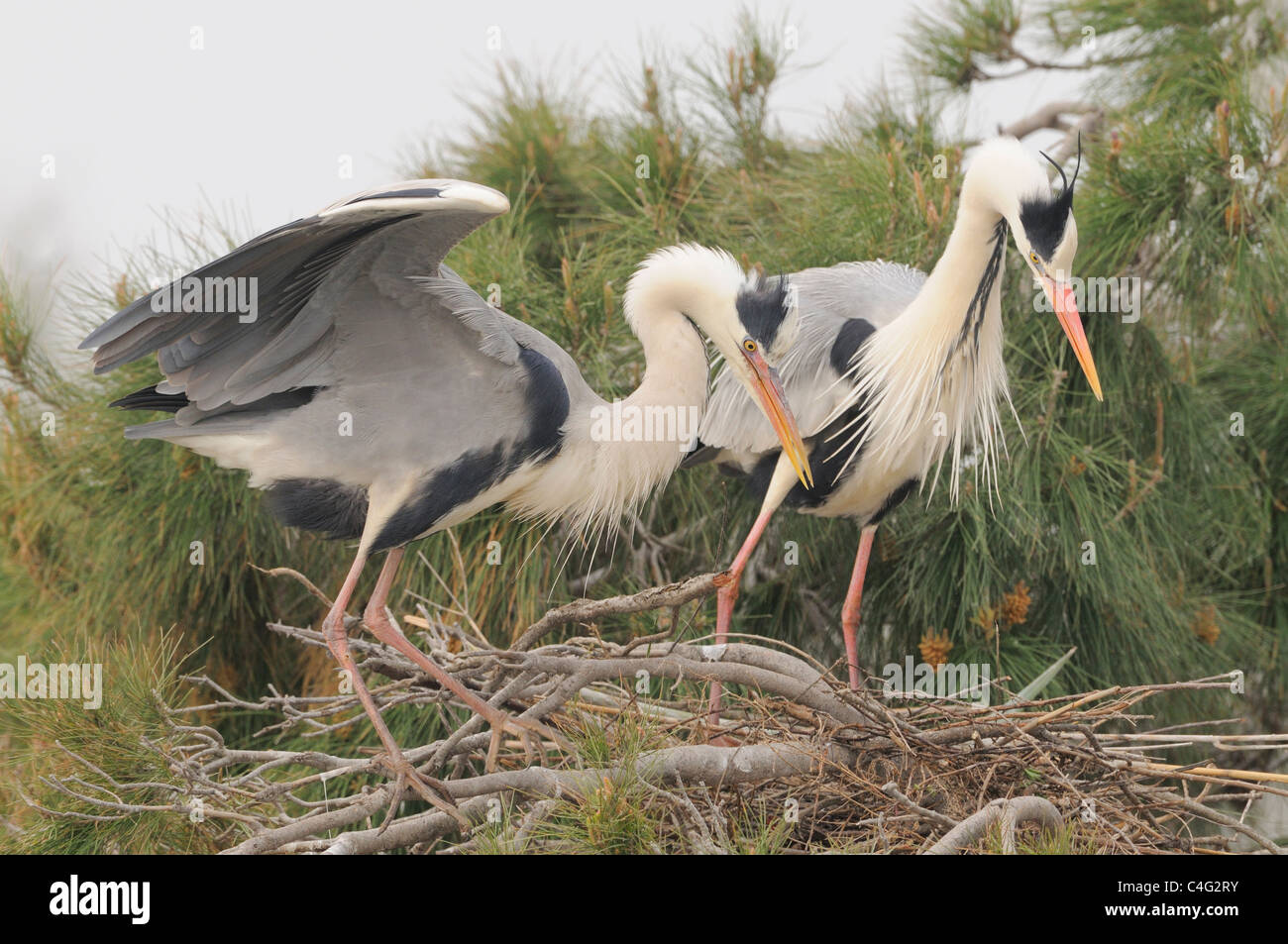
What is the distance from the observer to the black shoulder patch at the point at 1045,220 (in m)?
2.58

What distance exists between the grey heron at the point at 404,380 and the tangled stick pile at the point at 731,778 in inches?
4.7

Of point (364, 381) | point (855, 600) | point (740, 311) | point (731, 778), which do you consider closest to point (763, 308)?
point (740, 311)

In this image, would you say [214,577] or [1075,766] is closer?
[1075,766]

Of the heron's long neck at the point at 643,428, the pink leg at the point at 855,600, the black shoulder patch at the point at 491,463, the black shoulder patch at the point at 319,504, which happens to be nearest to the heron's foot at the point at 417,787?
the black shoulder patch at the point at 491,463

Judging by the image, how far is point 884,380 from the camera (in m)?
2.96

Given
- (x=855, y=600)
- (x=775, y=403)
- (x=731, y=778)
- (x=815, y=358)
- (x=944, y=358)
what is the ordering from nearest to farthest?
(x=731, y=778) < (x=775, y=403) < (x=944, y=358) < (x=815, y=358) < (x=855, y=600)

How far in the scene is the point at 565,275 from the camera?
3.44 meters

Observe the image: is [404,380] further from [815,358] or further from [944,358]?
[944,358]

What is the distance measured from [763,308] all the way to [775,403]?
6.9 inches

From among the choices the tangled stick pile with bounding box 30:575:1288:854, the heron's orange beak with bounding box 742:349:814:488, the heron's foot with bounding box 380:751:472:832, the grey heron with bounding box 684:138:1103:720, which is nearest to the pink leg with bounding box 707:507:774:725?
the grey heron with bounding box 684:138:1103:720

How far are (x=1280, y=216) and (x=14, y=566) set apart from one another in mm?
3790
